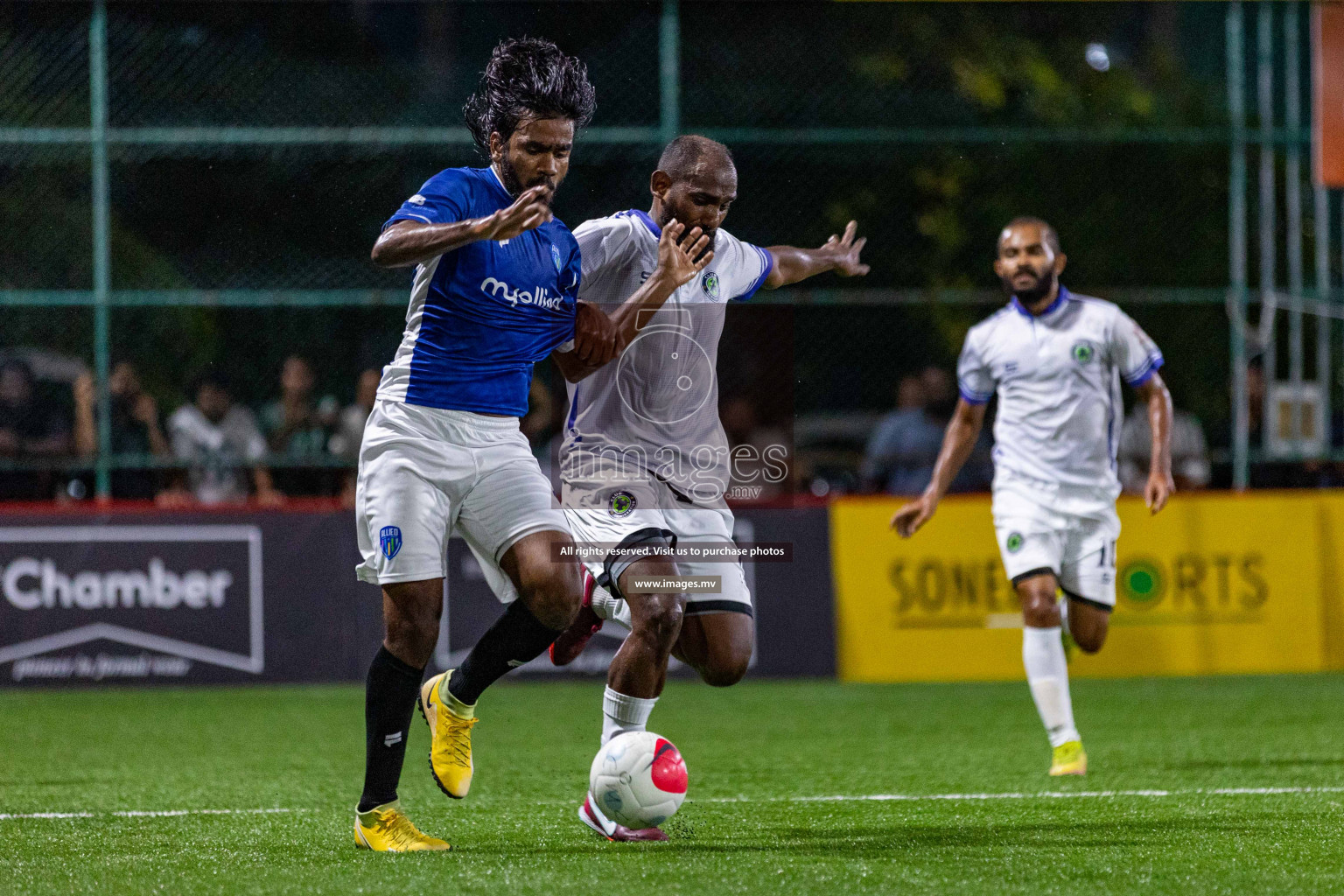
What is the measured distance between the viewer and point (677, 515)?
5.63 metres

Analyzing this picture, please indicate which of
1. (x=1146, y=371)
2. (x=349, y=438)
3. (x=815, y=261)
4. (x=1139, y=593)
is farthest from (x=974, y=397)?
(x=349, y=438)

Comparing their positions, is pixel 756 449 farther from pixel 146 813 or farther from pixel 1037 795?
pixel 146 813

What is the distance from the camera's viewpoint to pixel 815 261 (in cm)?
626

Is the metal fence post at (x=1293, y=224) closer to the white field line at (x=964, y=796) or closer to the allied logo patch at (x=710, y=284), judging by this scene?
the white field line at (x=964, y=796)

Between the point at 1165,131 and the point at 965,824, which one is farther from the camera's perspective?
the point at 1165,131

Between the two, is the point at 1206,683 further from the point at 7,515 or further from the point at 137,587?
the point at 7,515

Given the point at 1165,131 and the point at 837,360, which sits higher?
the point at 1165,131

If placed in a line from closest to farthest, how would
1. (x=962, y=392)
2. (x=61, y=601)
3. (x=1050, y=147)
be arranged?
(x=962, y=392) → (x=61, y=601) → (x=1050, y=147)

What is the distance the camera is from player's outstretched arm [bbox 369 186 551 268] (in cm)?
467

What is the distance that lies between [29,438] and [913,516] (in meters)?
6.35

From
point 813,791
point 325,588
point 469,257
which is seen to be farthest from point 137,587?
point 469,257

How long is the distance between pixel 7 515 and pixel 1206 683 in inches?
292

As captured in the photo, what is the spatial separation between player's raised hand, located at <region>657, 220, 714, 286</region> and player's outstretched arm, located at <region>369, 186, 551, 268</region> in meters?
0.49

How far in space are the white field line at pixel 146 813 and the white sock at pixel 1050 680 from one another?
9.89 ft
